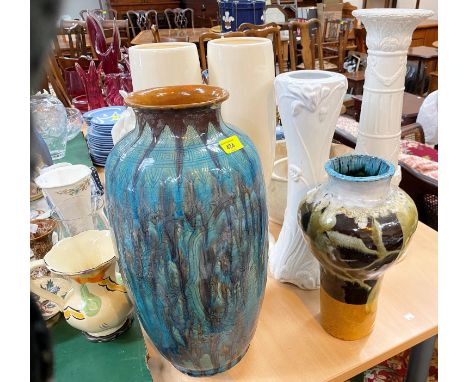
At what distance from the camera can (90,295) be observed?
54cm

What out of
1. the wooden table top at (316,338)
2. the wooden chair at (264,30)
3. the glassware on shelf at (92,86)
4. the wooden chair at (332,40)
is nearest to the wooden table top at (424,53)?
the wooden chair at (332,40)

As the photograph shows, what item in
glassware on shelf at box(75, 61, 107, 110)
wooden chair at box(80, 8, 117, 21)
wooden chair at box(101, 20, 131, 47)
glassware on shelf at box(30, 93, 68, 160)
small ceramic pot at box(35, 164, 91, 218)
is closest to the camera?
small ceramic pot at box(35, 164, 91, 218)

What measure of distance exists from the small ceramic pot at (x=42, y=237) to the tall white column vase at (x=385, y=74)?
57cm

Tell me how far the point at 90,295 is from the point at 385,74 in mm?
561

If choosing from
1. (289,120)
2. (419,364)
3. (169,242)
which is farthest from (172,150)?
(419,364)

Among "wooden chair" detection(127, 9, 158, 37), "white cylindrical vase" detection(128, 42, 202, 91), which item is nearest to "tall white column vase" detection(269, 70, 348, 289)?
"white cylindrical vase" detection(128, 42, 202, 91)

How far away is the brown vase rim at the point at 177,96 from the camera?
1.43 feet

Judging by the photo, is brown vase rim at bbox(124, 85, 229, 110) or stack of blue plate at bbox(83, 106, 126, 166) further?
stack of blue plate at bbox(83, 106, 126, 166)

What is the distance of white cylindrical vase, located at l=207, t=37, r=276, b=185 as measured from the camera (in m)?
0.58

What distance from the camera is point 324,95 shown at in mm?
531

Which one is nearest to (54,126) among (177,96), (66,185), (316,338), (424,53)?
(66,185)

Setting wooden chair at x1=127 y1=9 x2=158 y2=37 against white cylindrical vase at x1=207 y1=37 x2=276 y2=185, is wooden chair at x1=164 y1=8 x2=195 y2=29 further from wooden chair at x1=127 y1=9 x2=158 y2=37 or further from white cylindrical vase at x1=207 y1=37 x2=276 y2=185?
white cylindrical vase at x1=207 y1=37 x2=276 y2=185

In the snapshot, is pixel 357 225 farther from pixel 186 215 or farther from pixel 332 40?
pixel 332 40

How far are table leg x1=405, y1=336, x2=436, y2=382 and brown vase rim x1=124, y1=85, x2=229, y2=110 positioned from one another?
550 mm
